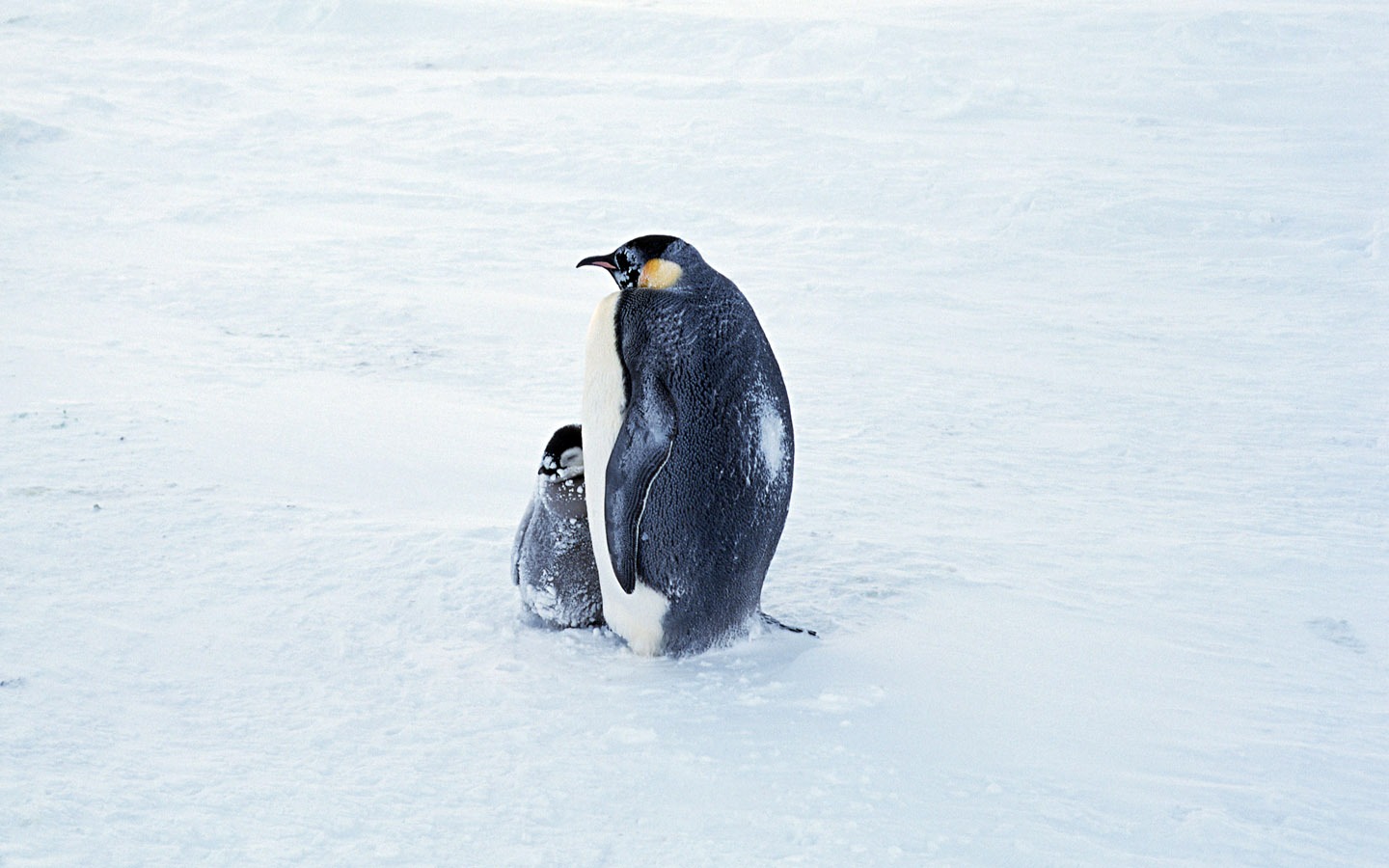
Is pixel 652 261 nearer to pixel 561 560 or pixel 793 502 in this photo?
pixel 561 560

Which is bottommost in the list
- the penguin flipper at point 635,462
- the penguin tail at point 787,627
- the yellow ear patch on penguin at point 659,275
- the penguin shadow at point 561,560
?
the penguin tail at point 787,627

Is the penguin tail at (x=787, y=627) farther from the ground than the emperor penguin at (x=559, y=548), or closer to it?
closer to it

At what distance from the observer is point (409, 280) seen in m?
5.02

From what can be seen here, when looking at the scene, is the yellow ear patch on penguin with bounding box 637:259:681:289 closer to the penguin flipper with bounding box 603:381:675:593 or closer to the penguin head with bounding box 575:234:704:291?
the penguin head with bounding box 575:234:704:291

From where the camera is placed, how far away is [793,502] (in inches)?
116

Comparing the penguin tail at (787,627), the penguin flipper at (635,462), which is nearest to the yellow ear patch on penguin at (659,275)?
the penguin flipper at (635,462)

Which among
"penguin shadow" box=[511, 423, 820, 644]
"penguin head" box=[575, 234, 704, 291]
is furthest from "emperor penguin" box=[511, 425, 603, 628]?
"penguin head" box=[575, 234, 704, 291]

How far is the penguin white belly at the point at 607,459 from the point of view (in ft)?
6.84

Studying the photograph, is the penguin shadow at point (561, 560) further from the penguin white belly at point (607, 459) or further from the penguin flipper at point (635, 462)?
the penguin flipper at point (635, 462)

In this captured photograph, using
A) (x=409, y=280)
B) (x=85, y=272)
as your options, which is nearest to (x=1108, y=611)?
(x=409, y=280)

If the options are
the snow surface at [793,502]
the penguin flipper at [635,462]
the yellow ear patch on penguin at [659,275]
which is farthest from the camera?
the yellow ear patch on penguin at [659,275]

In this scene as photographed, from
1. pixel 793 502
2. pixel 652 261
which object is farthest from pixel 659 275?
pixel 793 502

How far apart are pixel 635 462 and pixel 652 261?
39cm

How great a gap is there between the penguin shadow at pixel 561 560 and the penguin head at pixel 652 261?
0.32 m
